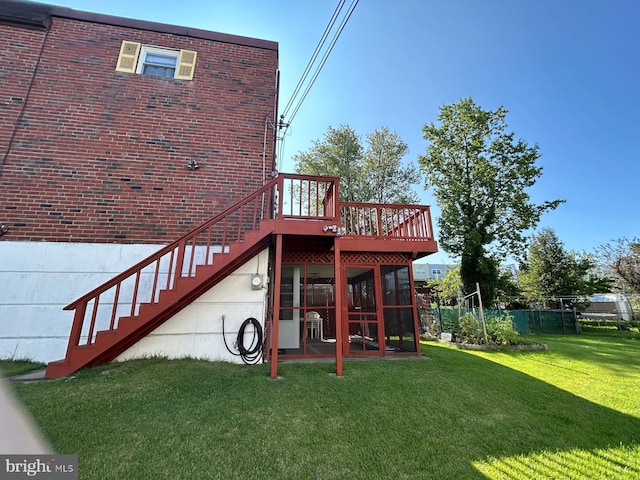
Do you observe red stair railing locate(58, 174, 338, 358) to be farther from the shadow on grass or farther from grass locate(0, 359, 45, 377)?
the shadow on grass

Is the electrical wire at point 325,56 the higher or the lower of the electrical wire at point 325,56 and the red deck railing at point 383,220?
the higher

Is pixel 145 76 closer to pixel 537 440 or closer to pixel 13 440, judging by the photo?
pixel 13 440

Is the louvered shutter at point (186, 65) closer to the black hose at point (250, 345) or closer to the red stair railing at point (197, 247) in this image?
the red stair railing at point (197, 247)

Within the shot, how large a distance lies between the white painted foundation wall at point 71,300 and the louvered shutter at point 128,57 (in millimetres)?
3694

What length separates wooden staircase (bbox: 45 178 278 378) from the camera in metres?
3.33

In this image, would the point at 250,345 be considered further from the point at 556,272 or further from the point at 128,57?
the point at 556,272

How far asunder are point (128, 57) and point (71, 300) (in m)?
4.90

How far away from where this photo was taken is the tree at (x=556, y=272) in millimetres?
15977

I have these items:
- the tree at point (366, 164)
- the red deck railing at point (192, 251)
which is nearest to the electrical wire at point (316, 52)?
the red deck railing at point (192, 251)

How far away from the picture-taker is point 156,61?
5570mm

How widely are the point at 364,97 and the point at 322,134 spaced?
834 centimetres

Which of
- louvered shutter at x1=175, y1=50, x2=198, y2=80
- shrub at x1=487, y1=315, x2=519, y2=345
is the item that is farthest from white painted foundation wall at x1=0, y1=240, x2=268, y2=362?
shrub at x1=487, y1=315, x2=519, y2=345

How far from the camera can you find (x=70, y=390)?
2791 mm

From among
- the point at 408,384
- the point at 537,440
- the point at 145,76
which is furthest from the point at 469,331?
the point at 145,76
